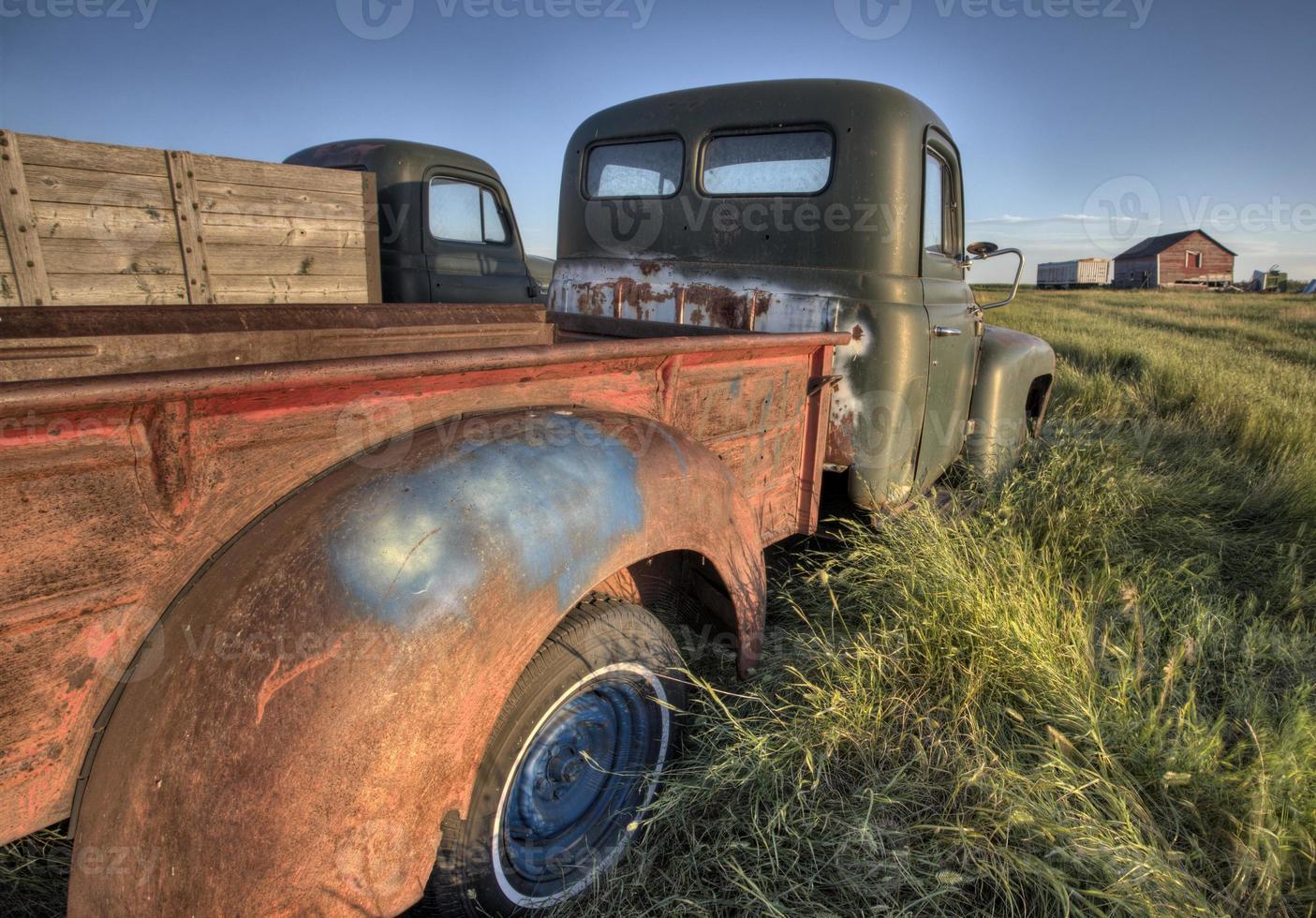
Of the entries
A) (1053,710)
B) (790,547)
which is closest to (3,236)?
(790,547)

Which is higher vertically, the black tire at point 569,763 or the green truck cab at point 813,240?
the green truck cab at point 813,240

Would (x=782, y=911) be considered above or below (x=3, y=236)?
below

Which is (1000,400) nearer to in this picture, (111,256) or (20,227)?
(111,256)

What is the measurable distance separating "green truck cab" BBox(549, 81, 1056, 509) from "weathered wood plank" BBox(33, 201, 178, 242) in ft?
7.65

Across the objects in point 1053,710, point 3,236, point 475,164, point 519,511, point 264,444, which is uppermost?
point 475,164

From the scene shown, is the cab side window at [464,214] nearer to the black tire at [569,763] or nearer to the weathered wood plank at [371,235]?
the weathered wood plank at [371,235]

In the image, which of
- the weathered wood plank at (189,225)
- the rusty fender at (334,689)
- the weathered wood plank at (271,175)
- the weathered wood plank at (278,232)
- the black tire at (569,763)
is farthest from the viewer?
the weathered wood plank at (278,232)

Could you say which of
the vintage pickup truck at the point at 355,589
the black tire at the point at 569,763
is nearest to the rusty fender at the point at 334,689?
the vintage pickup truck at the point at 355,589

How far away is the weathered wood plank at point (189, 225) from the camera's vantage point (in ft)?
12.2

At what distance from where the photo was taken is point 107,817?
3.15ft

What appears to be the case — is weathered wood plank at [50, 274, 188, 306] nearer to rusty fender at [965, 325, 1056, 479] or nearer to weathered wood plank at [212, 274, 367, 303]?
weathered wood plank at [212, 274, 367, 303]

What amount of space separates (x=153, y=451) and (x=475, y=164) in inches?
241

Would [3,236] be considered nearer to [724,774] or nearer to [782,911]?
[724,774]

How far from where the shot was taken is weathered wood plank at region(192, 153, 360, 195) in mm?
3867
